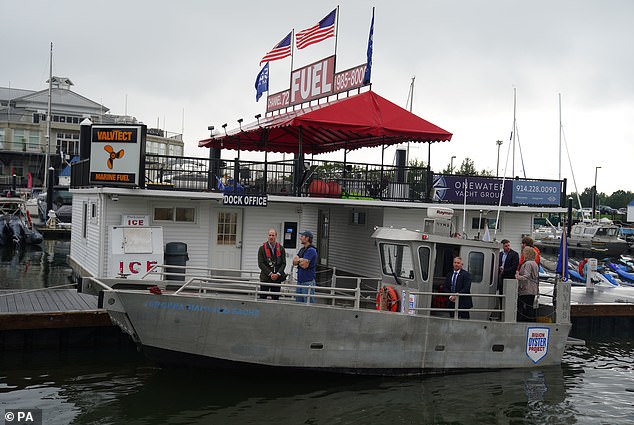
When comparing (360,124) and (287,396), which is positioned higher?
(360,124)

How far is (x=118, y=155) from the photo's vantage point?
1744 centimetres

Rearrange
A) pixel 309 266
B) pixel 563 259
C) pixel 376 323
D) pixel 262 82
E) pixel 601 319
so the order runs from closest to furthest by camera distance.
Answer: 1. pixel 376 323
2. pixel 309 266
3. pixel 563 259
4. pixel 601 319
5. pixel 262 82

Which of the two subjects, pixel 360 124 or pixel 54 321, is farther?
pixel 360 124

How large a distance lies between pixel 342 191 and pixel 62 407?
35.3ft

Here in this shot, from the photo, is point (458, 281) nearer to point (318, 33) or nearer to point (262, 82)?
point (318, 33)

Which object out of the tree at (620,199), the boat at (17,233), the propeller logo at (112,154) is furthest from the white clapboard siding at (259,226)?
the tree at (620,199)

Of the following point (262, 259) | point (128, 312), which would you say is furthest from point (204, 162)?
point (128, 312)

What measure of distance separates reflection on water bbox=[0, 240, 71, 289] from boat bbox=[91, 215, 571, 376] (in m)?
11.9

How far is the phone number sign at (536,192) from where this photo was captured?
21.6 m

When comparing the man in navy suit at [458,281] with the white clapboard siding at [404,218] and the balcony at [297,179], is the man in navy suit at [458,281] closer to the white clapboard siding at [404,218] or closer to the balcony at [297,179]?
the balcony at [297,179]

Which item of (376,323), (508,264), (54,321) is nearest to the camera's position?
(376,323)

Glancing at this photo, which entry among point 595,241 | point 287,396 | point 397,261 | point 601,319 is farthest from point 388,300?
point 595,241

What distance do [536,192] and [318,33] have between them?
9.11m

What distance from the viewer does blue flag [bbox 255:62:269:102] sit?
2552cm
